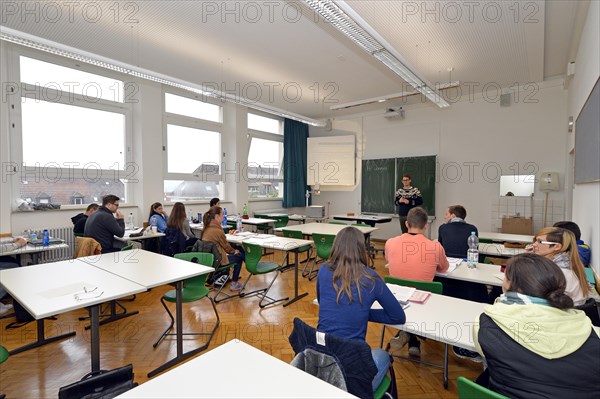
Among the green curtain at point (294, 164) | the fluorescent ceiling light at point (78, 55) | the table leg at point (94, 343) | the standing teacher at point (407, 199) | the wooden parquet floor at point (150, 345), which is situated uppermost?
the fluorescent ceiling light at point (78, 55)

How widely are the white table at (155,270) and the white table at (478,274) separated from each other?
2184 mm

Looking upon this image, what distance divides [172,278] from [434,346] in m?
2.48

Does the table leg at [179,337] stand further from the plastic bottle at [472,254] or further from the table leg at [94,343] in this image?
the plastic bottle at [472,254]

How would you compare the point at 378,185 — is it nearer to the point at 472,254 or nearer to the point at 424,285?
the point at 472,254

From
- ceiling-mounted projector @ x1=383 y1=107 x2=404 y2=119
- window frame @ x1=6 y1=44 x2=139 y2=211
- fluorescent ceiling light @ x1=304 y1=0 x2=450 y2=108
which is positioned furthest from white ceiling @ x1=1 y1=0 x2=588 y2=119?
ceiling-mounted projector @ x1=383 y1=107 x2=404 y2=119

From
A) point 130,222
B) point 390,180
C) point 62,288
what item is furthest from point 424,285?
point 390,180

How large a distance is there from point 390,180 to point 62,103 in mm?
6828

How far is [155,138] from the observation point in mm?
6270

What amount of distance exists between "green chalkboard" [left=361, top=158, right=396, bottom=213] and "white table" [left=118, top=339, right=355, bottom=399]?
710 centimetres

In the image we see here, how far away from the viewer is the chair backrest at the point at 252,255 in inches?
158

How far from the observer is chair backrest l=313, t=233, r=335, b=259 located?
16.0ft

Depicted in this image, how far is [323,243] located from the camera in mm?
4938

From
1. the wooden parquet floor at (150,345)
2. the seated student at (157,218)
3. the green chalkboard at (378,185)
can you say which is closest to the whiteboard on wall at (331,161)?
the green chalkboard at (378,185)

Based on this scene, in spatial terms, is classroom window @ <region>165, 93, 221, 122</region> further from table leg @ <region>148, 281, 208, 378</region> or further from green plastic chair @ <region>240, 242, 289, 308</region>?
table leg @ <region>148, 281, 208, 378</region>
